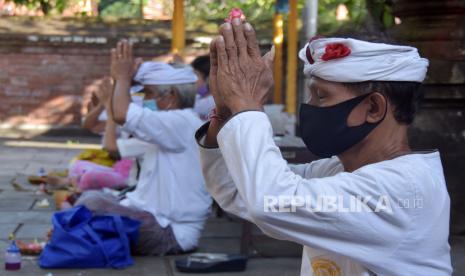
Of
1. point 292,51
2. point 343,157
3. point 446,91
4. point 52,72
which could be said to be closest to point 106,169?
point 446,91

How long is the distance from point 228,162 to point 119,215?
4.07m

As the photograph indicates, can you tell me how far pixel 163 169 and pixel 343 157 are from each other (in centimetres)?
412

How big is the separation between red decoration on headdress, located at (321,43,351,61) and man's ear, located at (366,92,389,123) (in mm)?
125

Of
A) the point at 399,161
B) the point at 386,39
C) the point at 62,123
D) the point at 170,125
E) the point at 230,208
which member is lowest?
the point at 62,123

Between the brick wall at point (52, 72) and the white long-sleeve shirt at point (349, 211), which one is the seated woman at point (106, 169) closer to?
the white long-sleeve shirt at point (349, 211)

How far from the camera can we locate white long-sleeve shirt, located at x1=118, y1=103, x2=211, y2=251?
6.38 metres

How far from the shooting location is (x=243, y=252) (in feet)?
21.5

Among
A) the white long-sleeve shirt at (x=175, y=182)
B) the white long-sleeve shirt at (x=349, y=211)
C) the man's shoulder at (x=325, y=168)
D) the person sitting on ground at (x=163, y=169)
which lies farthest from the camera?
the white long-sleeve shirt at (x=175, y=182)

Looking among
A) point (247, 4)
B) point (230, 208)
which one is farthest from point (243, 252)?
point (247, 4)

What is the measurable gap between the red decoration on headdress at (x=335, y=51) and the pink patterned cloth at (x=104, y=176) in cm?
593

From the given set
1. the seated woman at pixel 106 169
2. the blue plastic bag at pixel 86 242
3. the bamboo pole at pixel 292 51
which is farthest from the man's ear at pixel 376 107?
the bamboo pole at pixel 292 51

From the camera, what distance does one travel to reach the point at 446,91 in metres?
6.83

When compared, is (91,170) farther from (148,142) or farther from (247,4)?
(247,4)

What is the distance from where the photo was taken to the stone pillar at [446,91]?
6762 mm
